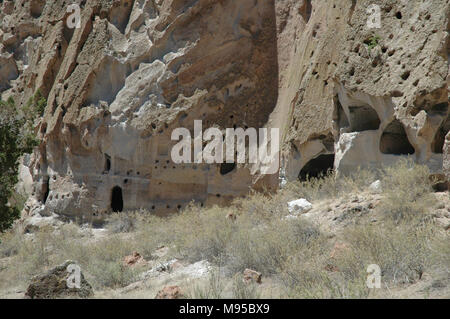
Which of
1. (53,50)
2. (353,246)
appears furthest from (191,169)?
(353,246)

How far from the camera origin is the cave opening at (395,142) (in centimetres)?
1003

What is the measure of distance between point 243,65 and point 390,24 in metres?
6.53

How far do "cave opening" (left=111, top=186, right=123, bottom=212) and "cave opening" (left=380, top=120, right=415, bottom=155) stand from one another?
31.6ft

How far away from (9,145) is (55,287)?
16.4 ft

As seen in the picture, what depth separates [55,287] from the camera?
602 centimetres

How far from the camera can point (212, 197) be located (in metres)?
15.2

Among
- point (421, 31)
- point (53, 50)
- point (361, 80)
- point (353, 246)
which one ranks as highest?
point (53, 50)

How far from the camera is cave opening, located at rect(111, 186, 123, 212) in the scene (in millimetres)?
17000

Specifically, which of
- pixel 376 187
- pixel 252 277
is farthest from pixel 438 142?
pixel 252 277

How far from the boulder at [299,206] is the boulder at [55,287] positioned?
443cm

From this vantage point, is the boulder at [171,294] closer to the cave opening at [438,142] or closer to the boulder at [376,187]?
the boulder at [376,187]

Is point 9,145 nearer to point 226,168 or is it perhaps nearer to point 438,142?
point 226,168

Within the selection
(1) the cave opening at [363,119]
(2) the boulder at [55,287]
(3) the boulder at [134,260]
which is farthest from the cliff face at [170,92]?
(2) the boulder at [55,287]
